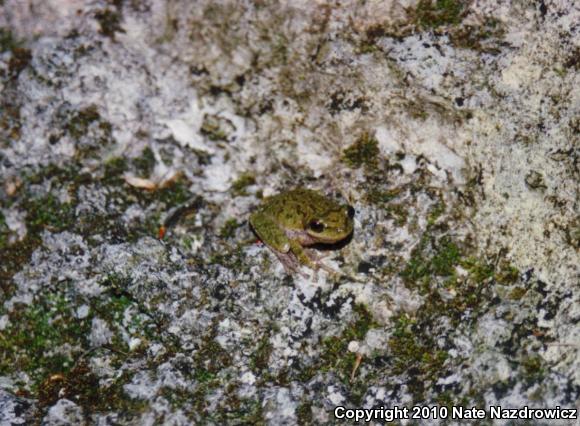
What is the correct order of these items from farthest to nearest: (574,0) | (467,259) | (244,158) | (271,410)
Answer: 1. (244,158)
2. (574,0)
3. (467,259)
4. (271,410)

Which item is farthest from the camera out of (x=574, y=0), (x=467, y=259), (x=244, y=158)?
(x=244, y=158)

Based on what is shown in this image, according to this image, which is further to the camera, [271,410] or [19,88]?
[19,88]

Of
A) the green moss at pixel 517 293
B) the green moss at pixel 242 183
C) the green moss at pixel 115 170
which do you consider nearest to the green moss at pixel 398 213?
the green moss at pixel 517 293

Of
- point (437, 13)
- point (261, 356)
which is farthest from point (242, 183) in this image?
point (437, 13)

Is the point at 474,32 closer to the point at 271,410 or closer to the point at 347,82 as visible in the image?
the point at 347,82

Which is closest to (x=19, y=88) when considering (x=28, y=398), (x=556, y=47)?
(x=28, y=398)

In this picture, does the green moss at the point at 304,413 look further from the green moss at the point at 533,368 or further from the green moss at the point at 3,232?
the green moss at the point at 3,232

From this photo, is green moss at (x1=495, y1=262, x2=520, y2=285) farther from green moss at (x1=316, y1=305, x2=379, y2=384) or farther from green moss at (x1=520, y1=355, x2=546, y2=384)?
green moss at (x1=316, y1=305, x2=379, y2=384)
